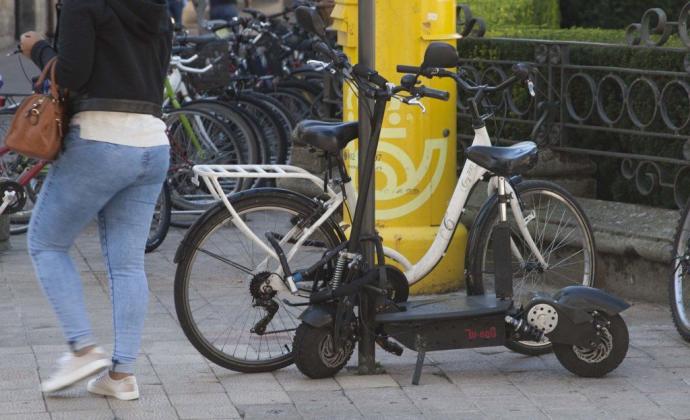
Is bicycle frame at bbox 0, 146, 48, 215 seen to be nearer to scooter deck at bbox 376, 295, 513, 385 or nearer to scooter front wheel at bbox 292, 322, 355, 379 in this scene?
scooter front wheel at bbox 292, 322, 355, 379

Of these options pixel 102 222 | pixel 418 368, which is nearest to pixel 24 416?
pixel 102 222

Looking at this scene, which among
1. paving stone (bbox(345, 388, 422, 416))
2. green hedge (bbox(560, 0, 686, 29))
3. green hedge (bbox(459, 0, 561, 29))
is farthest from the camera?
green hedge (bbox(560, 0, 686, 29))

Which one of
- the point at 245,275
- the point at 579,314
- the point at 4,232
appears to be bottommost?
the point at 4,232

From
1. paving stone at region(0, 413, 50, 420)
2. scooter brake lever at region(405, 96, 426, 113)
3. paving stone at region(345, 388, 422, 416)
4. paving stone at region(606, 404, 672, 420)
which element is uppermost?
scooter brake lever at region(405, 96, 426, 113)

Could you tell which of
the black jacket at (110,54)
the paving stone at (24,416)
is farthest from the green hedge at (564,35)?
the paving stone at (24,416)

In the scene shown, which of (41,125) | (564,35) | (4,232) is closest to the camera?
(41,125)

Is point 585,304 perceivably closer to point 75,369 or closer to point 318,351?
point 318,351

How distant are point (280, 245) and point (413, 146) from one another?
5.65ft

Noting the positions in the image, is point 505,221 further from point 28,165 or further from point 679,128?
point 28,165

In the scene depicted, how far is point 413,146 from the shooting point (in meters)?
7.21

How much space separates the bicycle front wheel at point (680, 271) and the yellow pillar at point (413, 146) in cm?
136

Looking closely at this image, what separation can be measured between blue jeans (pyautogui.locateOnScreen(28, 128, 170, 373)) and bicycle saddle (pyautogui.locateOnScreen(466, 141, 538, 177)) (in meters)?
1.28

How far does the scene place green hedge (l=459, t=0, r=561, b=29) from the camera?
34.0ft

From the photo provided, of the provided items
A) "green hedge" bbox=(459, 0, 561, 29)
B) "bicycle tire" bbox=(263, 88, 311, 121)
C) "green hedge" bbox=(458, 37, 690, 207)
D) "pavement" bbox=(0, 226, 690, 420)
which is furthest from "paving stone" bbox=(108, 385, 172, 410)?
"bicycle tire" bbox=(263, 88, 311, 121)
